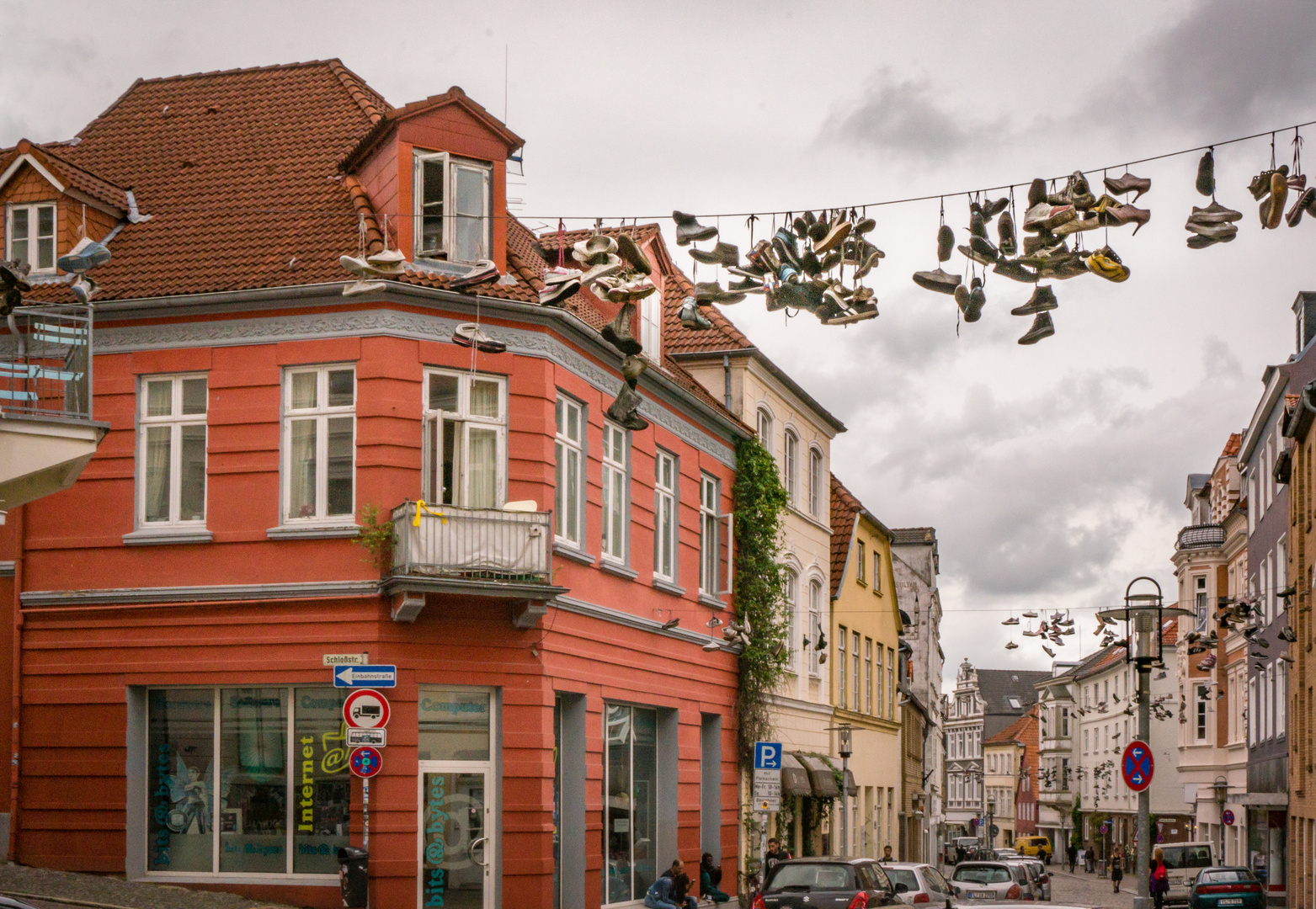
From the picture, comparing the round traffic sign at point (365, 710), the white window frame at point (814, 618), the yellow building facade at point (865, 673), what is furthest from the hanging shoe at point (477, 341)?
the yellow building facade at point (865, 673)

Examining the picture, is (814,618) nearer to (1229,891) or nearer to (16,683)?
(1229,891)

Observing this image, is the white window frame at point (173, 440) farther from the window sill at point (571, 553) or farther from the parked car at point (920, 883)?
the parked car at point (920, 883)

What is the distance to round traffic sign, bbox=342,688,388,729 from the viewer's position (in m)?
16.5

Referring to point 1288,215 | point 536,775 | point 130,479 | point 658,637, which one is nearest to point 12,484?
point 130,479

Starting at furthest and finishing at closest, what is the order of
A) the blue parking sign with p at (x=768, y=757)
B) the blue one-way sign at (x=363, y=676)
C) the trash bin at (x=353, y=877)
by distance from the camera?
the blue parking sign with p at (x=768, y=757), the trash bin at (x=353, y=877), the blue one-way sign at (x=363, y=676)

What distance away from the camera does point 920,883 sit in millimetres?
23984

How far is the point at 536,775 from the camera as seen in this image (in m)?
20.5

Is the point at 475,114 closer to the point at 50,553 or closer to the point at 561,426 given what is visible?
the point at 561,426

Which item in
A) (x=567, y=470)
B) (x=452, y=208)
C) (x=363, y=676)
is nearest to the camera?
(x=363, y=676)

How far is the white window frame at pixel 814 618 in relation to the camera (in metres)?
37.7

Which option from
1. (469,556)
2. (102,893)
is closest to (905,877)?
(469,556)

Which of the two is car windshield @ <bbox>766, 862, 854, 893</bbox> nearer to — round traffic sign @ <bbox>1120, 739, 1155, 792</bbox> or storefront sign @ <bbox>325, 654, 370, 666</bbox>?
round traffic sign @ <bbox>1120, 739, 1155, 792</bbox>

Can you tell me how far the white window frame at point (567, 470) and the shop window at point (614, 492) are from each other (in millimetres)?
940

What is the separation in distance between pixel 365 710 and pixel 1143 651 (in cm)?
1179
